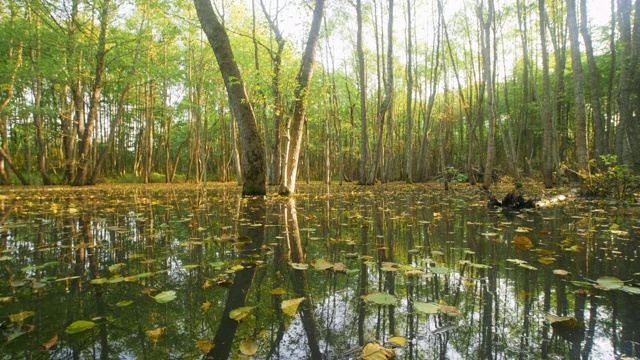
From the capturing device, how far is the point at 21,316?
1138mm

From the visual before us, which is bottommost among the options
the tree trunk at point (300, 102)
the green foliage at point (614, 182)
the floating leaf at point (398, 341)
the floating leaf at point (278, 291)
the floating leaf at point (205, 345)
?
the floating leaf at point (398, 341)

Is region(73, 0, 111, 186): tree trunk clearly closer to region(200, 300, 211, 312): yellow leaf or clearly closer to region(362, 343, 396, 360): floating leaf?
region(200, 300, 211, 312): yellow leaf

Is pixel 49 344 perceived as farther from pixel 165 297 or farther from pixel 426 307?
pixel 426 307

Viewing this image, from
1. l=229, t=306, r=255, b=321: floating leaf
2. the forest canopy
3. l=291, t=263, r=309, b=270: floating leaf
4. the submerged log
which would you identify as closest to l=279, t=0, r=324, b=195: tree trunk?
the forest canopy

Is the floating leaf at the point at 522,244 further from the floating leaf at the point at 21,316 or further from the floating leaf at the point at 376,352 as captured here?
the floating leaf at the point at 21,316

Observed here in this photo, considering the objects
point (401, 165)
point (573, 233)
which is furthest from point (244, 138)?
point (401, 165)

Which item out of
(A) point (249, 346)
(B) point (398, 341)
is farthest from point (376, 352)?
(A) point (249, 346)

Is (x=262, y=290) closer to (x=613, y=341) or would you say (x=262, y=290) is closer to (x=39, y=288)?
(x=39, y=288)

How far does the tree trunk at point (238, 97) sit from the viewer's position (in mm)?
6723

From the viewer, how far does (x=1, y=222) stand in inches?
142

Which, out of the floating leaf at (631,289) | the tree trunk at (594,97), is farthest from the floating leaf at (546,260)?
the tree trunk at (594,97)

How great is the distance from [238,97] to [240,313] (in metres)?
6.50

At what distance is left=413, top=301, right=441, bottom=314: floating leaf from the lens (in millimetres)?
1203

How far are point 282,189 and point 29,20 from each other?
13.7 metres
